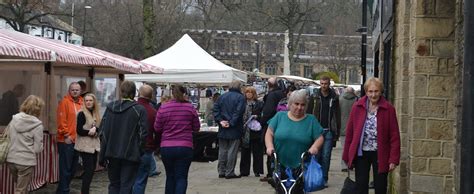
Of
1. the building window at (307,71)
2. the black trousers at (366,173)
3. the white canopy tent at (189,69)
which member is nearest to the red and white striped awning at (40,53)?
the black trousers at (366,173)

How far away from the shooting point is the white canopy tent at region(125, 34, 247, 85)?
669 inches

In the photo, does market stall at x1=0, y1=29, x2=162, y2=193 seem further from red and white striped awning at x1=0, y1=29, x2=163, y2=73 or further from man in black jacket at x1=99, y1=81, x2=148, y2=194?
man in black jacket at x1=99, y1=81, x2=148, y2=194

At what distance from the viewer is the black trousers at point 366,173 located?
23.4ft

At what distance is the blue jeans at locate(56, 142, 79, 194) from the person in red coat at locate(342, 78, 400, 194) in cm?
429

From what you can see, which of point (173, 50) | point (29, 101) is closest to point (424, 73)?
point (29, 101)

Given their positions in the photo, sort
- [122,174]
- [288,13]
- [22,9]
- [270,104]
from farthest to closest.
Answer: [288,13] < [22,9] < [270,104] < [122,174]

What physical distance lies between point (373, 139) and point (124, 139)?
2.84 metres

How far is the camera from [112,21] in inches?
1874

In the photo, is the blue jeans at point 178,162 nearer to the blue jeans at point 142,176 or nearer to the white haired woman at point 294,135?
the blue jeans at point 142,176

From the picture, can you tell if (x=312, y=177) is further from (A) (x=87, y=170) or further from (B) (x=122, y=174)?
(A) (x=87, y=170)

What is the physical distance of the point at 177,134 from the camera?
8.76 m

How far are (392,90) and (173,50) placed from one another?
31.3 feet

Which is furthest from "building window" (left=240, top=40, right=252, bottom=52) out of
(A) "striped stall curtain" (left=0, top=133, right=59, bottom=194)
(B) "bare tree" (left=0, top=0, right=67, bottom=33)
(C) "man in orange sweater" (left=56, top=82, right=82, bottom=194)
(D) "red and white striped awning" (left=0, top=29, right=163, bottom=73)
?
(C) "man in orange sweater" (left=56, top=82, right=82, bottom=194)

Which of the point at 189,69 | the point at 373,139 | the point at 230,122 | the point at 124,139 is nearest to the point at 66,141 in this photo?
the point at 124,139
